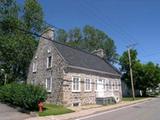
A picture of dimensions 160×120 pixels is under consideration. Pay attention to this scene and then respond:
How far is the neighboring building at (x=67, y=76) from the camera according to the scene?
915 inches

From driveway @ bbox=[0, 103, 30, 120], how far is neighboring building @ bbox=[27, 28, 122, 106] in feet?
19.9

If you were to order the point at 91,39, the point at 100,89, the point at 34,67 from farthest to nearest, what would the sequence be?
the point at 91,39
the point at 34,67
the point at 100,89

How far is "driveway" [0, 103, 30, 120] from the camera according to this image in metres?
14.6

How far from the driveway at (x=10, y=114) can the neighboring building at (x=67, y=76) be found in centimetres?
606

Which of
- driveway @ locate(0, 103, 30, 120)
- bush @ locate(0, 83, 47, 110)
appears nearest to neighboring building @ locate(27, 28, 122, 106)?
bush @ locate(0, 83, 47, 110)

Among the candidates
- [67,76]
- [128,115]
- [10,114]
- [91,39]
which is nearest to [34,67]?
[67,76]

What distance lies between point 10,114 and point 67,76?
8.44 m

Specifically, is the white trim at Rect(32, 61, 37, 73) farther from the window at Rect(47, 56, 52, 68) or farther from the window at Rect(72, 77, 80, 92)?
the window at Rect(72, 77, 80, 92)

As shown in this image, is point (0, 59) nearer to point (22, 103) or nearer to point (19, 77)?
point (19, 77)

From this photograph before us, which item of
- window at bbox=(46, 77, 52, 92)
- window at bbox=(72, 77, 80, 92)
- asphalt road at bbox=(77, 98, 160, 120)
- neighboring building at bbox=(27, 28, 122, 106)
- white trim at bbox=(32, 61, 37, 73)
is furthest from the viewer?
white trim at bbox=(32, 61, 37, 73)

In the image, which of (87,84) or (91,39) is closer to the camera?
(87,84)

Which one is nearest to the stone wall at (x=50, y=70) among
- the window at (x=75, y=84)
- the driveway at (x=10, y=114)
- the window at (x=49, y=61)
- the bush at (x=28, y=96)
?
the window at (x=49, y=61)

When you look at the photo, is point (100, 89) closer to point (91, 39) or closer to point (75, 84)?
point (75, 84)

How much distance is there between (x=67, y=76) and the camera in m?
23.2
